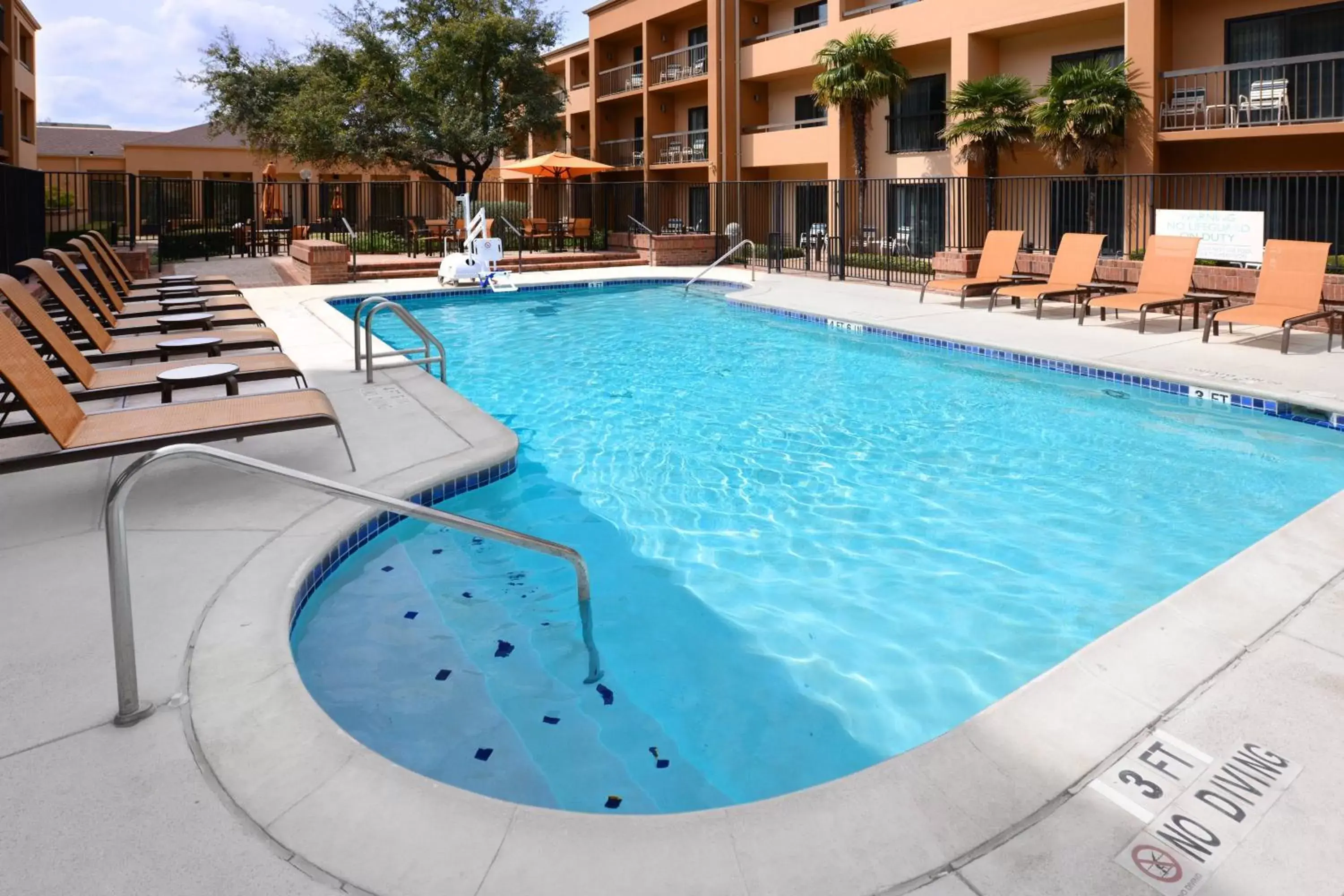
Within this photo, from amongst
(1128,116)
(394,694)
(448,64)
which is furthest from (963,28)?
(394,694)

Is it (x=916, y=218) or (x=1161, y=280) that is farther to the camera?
(x=916, y=218)

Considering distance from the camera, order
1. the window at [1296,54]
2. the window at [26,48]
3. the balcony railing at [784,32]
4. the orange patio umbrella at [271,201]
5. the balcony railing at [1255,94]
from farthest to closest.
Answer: the window at [26,48], the balcony railing at [784,32], the orange patio umbrella at [271,201], the window at [1296,54], the balcony railing at [1255,94]

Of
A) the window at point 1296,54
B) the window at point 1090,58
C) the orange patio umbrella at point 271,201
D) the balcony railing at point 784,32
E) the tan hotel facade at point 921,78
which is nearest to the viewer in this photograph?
the window at point 1296,54

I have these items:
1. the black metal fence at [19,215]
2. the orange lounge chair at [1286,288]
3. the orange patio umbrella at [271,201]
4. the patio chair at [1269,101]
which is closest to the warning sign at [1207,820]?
the orange lounge chair at [1286,288]

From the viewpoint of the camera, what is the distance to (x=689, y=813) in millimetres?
2578

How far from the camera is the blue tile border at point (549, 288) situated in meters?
15.8

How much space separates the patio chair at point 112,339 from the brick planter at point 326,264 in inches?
392

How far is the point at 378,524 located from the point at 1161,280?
10.0 m

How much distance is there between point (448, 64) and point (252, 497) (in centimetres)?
2504

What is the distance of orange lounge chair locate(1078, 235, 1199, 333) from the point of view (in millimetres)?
10805

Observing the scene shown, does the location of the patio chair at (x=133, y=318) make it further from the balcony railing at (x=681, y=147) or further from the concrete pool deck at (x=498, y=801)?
the balcony railing at (x=681, y=147)

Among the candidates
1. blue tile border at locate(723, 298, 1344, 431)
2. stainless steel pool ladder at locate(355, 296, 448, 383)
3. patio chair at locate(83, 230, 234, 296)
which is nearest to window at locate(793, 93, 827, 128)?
blue tile border at locate(723, 298, 1344, 431)

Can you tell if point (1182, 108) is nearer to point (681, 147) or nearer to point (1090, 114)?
point (1090, 114)

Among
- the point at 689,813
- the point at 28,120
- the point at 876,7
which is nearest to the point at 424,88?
the point at 876,7
